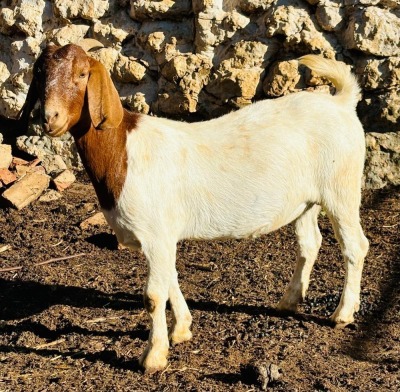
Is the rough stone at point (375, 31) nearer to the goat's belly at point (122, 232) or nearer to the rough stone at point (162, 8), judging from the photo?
the rough stone at point (162, 8)

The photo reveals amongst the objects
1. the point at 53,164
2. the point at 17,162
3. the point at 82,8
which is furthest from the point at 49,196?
the point at 82,8

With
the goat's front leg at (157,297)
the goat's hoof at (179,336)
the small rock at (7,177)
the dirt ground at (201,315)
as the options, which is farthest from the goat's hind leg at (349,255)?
the small rock at (7,177)

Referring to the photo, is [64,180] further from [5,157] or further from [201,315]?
[201,315]

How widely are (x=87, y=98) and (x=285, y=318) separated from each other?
2037 mm

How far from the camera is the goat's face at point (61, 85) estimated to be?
13.0ft

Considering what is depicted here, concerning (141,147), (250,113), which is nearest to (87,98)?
(141,147)

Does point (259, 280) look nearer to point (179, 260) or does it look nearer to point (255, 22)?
point (179, 260)

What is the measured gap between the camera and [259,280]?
562cm

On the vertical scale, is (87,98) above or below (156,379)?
above

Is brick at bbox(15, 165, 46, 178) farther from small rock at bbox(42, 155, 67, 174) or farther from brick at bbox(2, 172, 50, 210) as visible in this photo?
brick at bbox(2, 172, 50, 210)

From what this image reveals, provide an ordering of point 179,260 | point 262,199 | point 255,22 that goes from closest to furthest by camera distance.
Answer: point 262,199 → point 179,260 → point 255,22

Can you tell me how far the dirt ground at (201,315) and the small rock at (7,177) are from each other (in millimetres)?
554

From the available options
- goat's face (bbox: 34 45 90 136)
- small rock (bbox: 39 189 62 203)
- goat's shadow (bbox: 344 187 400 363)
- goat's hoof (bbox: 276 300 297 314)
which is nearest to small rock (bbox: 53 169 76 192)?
small rock (bbox: 39 189 62 203)

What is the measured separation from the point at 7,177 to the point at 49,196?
518mm
